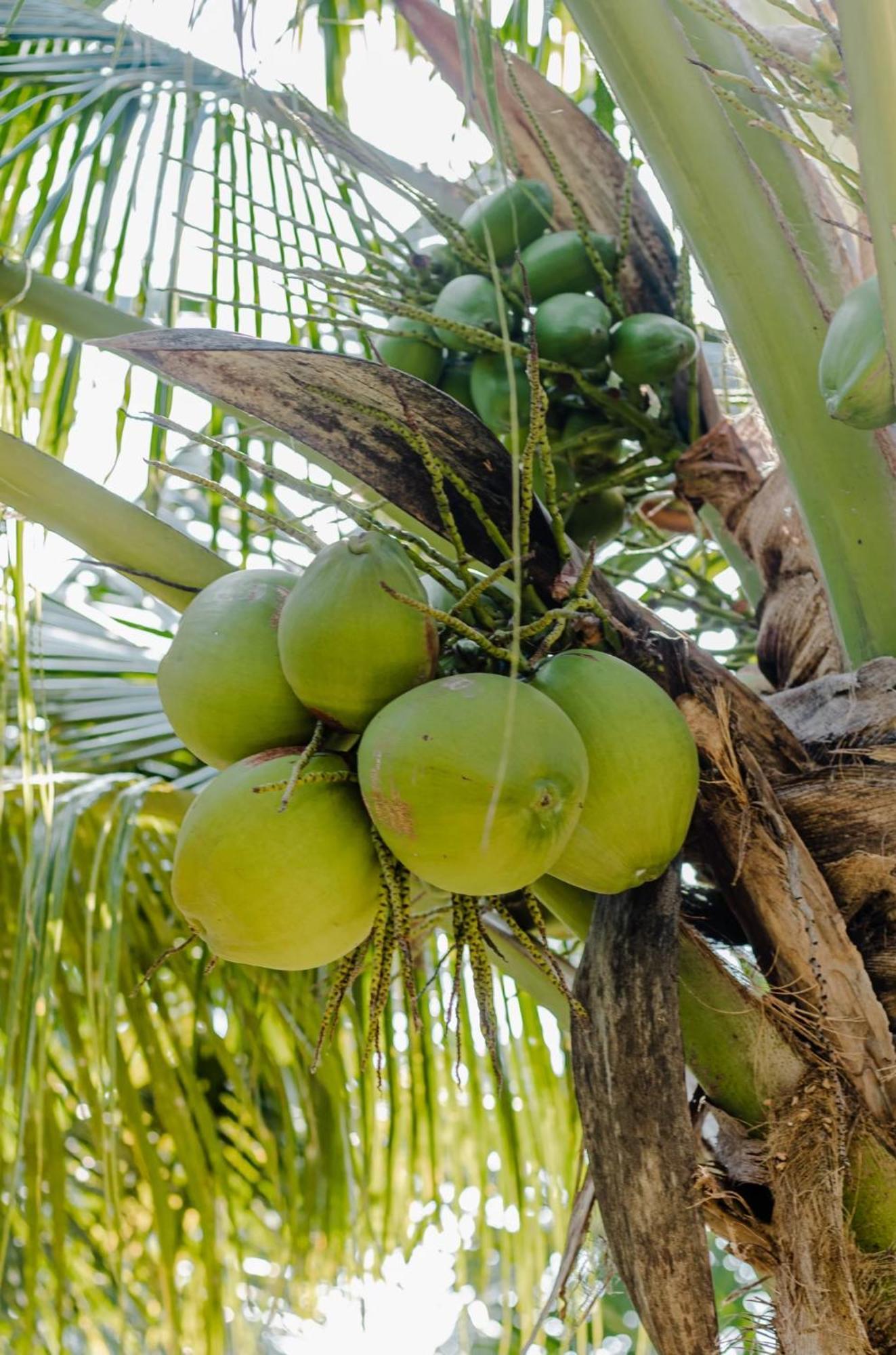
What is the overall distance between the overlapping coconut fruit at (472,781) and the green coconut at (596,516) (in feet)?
2.54

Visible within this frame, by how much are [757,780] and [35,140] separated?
125 cm

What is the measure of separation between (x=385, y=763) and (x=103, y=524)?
1.42 feet

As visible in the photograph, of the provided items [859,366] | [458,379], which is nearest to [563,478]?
[458,379]

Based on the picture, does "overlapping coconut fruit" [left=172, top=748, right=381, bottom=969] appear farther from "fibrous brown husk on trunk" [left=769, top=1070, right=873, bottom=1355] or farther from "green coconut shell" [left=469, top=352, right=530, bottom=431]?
"green coconut shell" [left=469, top=352, right=530, bottom=431]

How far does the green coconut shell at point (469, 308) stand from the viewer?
147cm

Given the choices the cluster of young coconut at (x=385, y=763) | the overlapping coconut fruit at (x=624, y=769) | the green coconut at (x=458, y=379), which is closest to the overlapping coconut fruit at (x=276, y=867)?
the cluster of young coconut at (x=385, y=763)

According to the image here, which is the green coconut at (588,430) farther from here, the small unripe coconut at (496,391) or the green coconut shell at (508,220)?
the green coconut shell at (508,220)

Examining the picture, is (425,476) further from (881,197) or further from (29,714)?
(29,714)

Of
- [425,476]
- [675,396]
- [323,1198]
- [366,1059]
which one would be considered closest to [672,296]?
[675,396]

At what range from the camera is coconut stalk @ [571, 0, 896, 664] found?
1.24 meters

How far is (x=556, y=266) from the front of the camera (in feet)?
5.10

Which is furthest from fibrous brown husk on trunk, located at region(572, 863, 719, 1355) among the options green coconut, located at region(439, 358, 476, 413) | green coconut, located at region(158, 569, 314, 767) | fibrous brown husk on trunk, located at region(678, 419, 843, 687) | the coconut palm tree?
green coconut, located at region(439, 358, 476, 413)

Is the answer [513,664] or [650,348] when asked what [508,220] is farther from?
[513,664]

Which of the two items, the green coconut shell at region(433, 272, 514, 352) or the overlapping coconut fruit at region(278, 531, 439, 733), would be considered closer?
the overlapping coconut fruit at region(278, 531, 439, 733)
